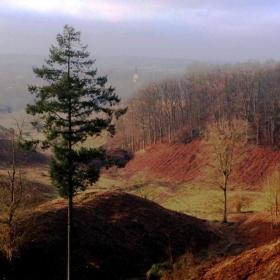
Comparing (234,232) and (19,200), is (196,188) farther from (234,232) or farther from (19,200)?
(19,200)

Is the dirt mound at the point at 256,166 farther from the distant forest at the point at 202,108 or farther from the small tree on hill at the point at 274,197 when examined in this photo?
the small tree on hill at the point at 274,197

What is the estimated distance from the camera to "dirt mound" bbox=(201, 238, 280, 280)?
22569mm

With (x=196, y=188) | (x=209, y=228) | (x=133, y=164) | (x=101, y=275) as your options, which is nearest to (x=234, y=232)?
(x=209, y=228)

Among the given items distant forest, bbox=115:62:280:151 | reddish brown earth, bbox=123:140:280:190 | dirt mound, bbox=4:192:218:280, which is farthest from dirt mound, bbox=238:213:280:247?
distant forest, bbox=115:62:280:151

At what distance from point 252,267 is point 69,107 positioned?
13.2m

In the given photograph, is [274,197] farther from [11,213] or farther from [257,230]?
[11,213]

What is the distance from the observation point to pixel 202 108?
406 ft

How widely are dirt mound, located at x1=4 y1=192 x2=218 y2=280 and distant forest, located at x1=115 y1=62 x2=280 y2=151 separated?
5454 cm

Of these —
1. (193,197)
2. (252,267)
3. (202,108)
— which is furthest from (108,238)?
(202,108)

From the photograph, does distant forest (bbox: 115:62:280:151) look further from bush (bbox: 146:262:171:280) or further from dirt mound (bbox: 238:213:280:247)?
bush (bbox: 146:262:171:280)

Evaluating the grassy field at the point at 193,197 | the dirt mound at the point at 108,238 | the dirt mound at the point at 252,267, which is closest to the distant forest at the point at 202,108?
the grassy field at the point at 193,197

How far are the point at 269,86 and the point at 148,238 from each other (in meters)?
98.5

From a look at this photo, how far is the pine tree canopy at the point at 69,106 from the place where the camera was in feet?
96.2

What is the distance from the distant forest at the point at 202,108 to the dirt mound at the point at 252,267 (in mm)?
70505
